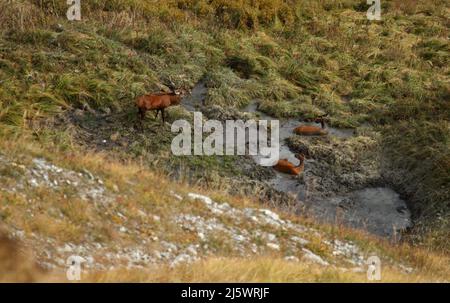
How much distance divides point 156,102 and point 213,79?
3.33 meters

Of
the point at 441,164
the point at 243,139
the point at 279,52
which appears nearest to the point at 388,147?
the point at 441,164

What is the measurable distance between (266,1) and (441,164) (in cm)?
1125

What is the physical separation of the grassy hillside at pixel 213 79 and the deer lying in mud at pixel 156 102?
1.29 ft

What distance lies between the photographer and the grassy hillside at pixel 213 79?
1151 cm

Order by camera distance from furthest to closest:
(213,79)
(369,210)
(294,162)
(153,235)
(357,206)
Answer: (213,79), (294,162), (357,206), (369,210), (153,235)

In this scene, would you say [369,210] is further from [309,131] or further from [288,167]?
[309,131]

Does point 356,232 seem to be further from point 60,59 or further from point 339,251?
point 60,59

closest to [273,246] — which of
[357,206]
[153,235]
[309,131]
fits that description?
[153,235]

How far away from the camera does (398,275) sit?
805 centimetres

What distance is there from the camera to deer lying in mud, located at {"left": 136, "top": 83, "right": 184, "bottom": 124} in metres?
13.2

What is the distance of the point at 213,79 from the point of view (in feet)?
53.4

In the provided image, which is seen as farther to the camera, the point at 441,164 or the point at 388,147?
the point at 388,147

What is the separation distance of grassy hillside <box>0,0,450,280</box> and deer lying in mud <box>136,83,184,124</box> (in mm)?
394

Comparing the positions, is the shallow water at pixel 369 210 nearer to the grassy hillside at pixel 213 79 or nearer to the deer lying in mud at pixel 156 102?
the grassy hillside at pixel 213 79
